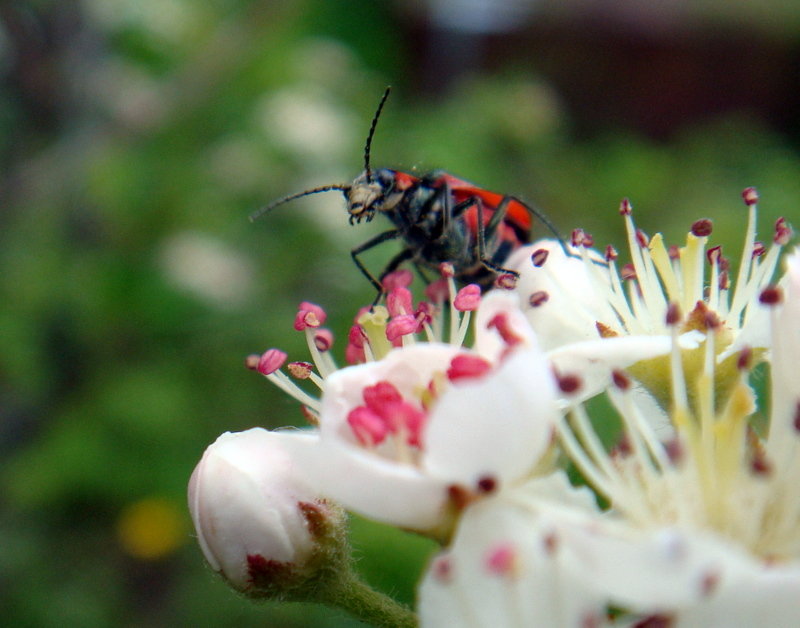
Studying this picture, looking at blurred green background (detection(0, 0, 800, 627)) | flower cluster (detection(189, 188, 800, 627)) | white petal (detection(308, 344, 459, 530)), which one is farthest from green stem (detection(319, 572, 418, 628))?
blurred green background (detection(0, 0, 800, 627))

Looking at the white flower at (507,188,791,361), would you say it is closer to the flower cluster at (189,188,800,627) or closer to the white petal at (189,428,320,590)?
the flower cluster at (189,188,800,627)

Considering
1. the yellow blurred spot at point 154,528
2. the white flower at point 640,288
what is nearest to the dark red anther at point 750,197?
the white flower at point 640,288

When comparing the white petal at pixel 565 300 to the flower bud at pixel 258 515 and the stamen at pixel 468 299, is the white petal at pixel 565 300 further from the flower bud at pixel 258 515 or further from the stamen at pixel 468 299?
the flower bud at pixel 258 515

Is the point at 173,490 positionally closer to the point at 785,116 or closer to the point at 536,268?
the point at 536,268

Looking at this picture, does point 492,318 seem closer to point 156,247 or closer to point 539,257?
point 539,257

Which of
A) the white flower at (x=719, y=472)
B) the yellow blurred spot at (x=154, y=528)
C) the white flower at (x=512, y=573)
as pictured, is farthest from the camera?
the yellow blurred spot at (x=154, y=528)

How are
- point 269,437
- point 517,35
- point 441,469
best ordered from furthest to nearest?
1. point 517,35
2. point 269,437
3. point 441,469

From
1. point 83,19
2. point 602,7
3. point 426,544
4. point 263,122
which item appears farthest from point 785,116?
point 426,544
